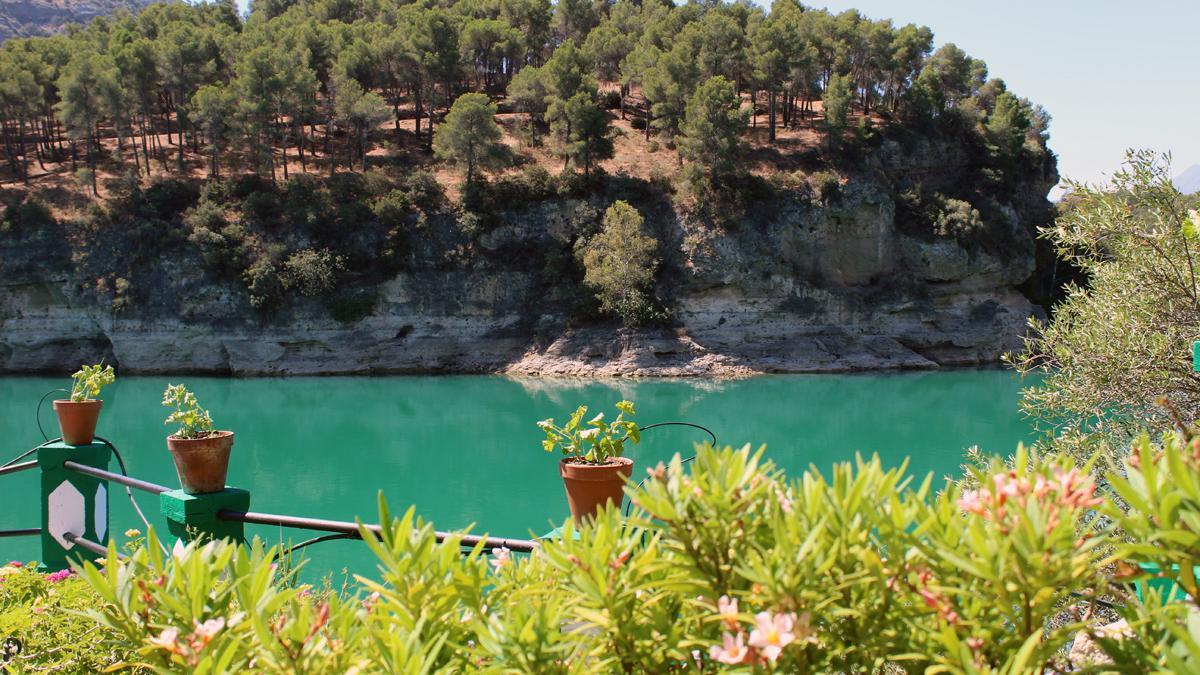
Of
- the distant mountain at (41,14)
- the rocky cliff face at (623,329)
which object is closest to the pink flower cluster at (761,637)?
the rocky cliff face at (623,329)

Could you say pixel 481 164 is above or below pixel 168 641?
above

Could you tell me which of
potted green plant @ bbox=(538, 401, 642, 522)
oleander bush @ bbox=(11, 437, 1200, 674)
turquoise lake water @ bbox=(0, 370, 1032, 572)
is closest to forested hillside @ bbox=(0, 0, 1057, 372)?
turquoise lake water @ bbox=(0, 370, 1032, 572)

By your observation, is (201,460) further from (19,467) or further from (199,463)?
(19,467)

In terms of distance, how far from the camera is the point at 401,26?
39.8 metres

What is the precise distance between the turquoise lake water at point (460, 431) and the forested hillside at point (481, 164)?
15.3ft

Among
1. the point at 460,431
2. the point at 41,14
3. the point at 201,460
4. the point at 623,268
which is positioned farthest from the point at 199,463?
the point at 41,14

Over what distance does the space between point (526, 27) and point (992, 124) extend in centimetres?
2326

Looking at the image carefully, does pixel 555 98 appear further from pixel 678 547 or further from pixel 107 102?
pixel 678 547

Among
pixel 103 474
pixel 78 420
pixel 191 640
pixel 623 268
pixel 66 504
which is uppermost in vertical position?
pixel 191 640

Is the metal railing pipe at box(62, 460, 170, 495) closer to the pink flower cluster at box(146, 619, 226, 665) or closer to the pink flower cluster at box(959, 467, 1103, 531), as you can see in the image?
the pink flower cluster at box(146, 619, 226, 665)

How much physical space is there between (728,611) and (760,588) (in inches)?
2.1

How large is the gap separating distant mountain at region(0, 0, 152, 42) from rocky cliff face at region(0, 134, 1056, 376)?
99.6 meters

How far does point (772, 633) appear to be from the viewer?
1070 mm

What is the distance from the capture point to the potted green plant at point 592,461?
3.02 m
